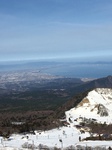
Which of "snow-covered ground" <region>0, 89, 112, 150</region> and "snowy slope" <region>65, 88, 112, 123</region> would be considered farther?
"snowy slope" <region>65, 88, 112, 123</region>

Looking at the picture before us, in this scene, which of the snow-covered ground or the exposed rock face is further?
the exposed rock face

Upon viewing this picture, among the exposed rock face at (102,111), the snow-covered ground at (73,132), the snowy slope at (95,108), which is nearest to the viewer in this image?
the snow-covered ground at (73,132)

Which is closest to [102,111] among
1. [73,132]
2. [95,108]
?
[95,108]

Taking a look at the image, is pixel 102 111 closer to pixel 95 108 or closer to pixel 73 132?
pixel 95 108

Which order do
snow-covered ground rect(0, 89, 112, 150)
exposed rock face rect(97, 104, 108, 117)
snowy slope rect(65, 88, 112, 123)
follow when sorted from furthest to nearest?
exposed rock face rect(97, 104, 108, 117)
snowy slope rect(65, 88, 112, 123)
snow-covered ground rect(0, 89, 112, 150)

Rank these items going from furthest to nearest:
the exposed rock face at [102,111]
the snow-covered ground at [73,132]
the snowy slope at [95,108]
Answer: the exposed rock face at [102,111] < the snowy slope at [95,108] < the snow-covered ground at [73,132]

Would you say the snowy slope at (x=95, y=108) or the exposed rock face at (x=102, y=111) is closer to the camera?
the snowy slope at (x=95, y=108)

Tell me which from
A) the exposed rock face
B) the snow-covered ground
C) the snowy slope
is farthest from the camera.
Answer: the exposed rock face

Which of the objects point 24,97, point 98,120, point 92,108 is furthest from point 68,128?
point 24,97

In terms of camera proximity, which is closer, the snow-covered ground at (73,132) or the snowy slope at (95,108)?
the snow-covered ground at (73,132)
